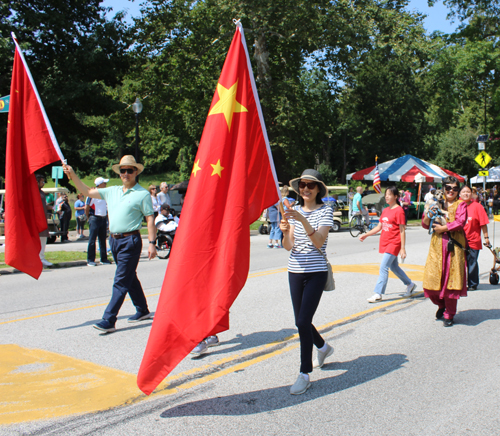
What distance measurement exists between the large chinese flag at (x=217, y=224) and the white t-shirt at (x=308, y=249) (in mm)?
414

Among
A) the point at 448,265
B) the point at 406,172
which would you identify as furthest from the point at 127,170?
the point at 406,172

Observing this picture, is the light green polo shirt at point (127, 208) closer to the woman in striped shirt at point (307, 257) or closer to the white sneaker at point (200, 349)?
the white sneaker at point (200, 349)

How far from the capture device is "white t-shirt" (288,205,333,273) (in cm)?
477

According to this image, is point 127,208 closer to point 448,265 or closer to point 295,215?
point 295,215

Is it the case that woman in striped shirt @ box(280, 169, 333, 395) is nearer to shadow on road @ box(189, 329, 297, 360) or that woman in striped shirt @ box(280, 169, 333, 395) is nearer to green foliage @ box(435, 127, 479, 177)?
shadow on road @ box(189, 329, 297, 360)

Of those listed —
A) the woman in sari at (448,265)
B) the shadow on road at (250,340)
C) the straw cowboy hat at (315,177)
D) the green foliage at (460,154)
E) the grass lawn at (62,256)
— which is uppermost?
the green foliage at (460,154)

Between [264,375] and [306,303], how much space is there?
2.86 ft

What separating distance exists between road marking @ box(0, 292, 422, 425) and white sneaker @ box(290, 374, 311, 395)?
0.79 m

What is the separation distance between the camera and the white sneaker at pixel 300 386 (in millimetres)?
4535

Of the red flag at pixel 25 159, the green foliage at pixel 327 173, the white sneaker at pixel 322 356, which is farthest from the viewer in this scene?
the green foliage at pixel 327 173

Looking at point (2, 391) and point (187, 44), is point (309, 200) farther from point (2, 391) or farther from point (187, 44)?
point (187, 44)

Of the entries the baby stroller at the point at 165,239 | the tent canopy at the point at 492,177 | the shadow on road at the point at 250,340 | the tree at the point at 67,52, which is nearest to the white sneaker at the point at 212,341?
the shadow on road at the point at 250,340

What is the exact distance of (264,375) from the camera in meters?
5.04

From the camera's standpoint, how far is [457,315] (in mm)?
7602
